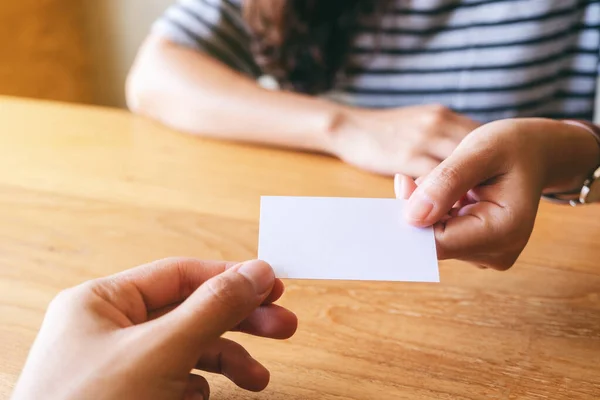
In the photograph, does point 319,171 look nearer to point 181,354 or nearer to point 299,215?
point 299,215

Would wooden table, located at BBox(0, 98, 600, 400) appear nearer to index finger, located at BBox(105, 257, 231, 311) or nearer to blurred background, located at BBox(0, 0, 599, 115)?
index finger, located at BBox(105, 257, 231, 311)

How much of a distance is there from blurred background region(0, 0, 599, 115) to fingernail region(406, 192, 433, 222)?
133 centimetres

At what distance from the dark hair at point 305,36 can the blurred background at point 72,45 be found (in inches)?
32.2

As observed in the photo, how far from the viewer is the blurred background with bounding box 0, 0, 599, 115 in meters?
1.47

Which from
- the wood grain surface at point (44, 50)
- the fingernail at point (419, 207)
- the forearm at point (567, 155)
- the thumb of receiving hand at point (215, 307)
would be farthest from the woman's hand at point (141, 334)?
Result: the wood grain surface at point (44, 50)

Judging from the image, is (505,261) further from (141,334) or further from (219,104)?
(219,104)

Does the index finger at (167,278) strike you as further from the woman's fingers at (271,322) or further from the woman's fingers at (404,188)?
the woman's fingers at (404,188)

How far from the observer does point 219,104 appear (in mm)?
756

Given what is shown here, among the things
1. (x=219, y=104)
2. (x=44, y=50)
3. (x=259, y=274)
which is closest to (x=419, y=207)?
(x=259, y=274)

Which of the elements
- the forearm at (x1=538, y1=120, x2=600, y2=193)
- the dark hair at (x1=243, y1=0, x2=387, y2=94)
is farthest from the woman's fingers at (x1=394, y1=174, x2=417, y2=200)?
the dark hair at (x1=243, y1=0, x2=387, y2=94)

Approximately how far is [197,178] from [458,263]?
12.4 inches

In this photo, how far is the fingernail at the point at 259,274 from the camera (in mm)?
354

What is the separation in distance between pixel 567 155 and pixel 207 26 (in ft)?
1.77

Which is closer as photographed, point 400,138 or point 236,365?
point 236,365
